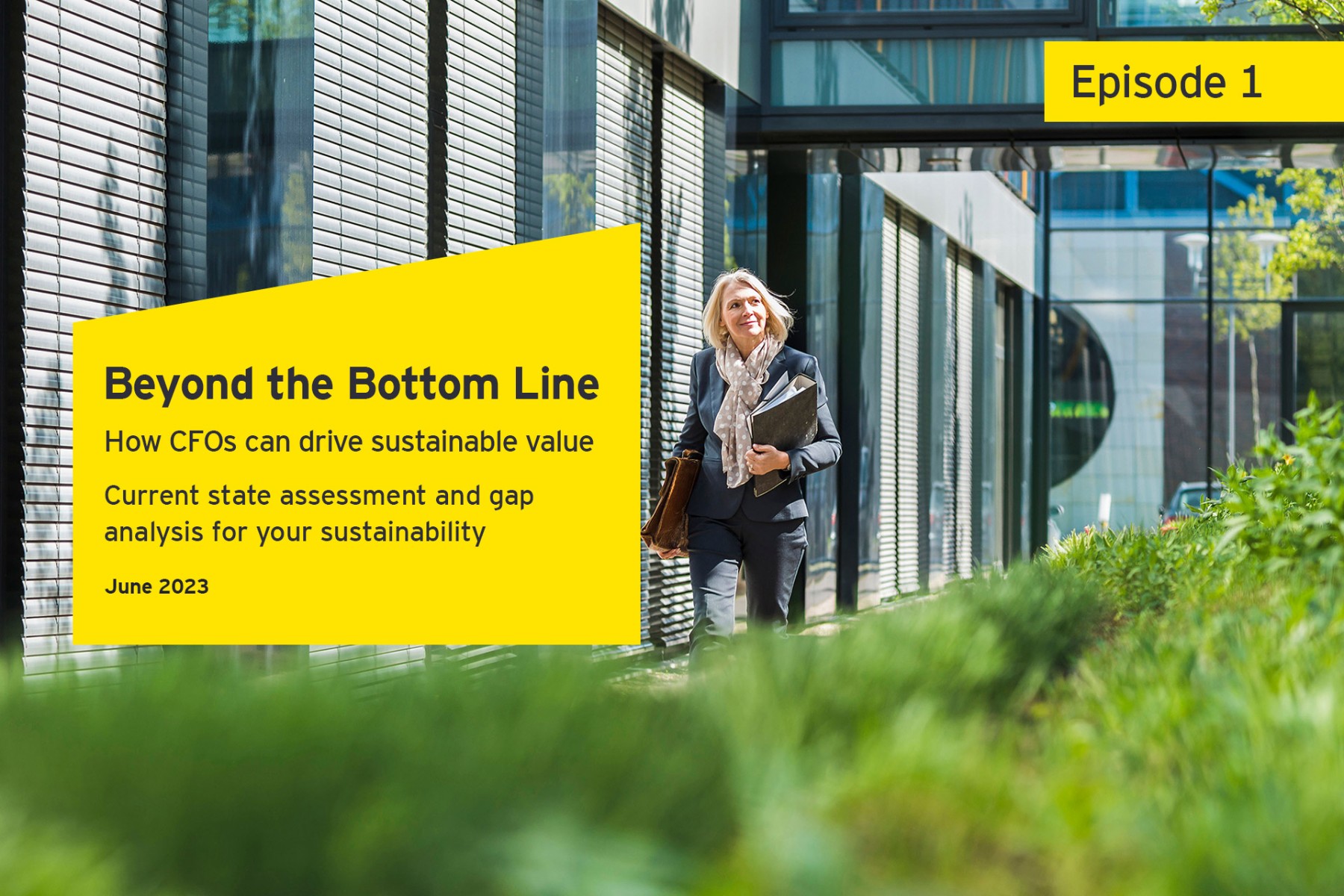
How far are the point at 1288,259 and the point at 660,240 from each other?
9965 mm

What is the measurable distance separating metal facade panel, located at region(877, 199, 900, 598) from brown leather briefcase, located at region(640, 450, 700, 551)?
887cm

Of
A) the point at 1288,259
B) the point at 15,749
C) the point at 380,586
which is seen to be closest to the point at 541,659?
the point at 15,749

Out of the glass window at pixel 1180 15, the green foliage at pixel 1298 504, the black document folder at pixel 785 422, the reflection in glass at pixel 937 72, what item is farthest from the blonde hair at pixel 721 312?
the glass window at pixel 1180 15

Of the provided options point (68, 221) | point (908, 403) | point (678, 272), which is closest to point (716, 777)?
point (68, 221)

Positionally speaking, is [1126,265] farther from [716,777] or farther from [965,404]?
[716,777]

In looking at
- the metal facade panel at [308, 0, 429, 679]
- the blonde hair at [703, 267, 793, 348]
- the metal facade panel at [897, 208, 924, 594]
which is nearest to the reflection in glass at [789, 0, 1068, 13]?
the metal facade panel at [308, 0, 429, 679]

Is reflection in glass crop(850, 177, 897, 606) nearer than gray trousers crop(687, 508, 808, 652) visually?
No

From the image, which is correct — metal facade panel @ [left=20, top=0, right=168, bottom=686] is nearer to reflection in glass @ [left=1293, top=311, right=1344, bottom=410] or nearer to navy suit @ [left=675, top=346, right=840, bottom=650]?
navy suit @ [left=675, top=346, right=840, bottom=650]

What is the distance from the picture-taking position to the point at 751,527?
15.9 ft

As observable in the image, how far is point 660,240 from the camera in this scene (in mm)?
9312

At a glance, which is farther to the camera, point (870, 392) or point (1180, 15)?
point (870, 392)

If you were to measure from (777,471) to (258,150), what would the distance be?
2.19m

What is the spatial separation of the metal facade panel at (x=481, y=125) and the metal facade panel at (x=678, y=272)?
1.76m

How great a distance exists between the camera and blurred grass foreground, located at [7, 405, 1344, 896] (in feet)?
4.07
